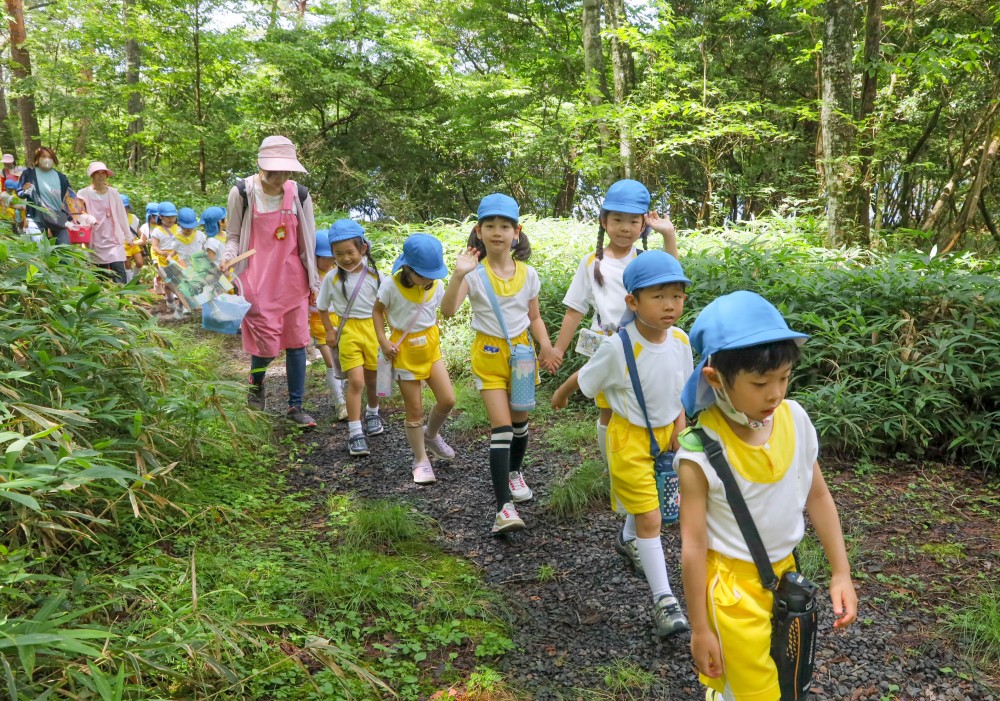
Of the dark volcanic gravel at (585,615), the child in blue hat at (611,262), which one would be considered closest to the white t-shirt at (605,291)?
the child in blue hat at (611,262)

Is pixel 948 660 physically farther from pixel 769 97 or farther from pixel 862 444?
pixel 769 97

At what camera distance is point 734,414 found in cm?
197

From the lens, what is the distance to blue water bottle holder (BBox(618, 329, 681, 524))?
10.2 feet

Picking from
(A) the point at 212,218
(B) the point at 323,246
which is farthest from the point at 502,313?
(A) the point at 212,218

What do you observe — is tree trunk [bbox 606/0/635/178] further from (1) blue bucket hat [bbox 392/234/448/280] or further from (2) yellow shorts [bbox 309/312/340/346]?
(1) blue bucket hat [bbox 392/234/448/280]

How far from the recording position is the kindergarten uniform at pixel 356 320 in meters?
5.78

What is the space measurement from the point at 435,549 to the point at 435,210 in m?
14.0

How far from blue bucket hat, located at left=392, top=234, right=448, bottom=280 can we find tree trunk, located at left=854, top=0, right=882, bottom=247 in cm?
528

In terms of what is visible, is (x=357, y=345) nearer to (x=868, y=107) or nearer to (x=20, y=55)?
(x=868, y=107)

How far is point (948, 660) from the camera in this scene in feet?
9.53

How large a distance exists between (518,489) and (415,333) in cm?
131

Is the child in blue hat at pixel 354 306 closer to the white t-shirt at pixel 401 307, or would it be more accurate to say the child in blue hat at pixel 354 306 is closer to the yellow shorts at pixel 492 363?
the white t-shirt at pixel 401 307

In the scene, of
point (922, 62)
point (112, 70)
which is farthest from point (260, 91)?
point (922, 62)

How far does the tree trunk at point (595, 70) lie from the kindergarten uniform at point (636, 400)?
9.29m
